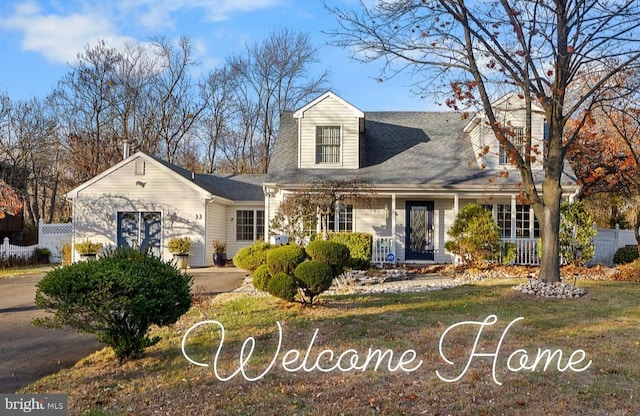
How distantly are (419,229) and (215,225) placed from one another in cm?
790

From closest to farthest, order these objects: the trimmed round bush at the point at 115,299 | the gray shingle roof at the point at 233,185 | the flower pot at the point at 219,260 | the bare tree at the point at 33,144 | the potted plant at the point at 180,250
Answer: the trimmed round bush at the point at 115,299 → the potted plant at the point at 180,250 → the flower pot at the point at 219,260 → the gray shingle roof at the point at 233,185 → the bare tree at the point at 33,144

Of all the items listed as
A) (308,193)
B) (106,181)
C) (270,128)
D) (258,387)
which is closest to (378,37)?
(308,193)

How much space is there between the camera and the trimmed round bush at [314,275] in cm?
890

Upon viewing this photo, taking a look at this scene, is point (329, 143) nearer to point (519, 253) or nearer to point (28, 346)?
point (519, 253)

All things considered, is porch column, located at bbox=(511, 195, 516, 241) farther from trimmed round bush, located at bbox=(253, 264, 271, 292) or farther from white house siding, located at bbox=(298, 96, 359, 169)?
trimmed round bush, located at bbox=(253, 264, 271, 292)

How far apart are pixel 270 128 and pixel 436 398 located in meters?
31.8

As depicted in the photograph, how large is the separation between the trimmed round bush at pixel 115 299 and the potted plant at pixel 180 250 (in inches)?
504

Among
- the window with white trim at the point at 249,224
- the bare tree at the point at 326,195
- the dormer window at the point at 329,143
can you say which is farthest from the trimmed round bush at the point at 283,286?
the window with white trim at the point at 249,224

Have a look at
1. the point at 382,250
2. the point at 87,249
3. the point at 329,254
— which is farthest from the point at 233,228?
the point at 329,254

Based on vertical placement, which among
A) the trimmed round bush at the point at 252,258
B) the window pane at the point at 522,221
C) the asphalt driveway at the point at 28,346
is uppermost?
the window pane at the point at 522,221

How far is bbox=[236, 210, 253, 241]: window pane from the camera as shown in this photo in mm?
22109

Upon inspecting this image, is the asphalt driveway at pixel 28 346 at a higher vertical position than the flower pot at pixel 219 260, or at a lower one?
lower

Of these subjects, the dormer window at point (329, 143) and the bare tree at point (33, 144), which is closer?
the dormer window at point (329, 143)

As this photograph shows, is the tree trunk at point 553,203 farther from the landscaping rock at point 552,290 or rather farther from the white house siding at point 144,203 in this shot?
the white house siding at point 144,203
